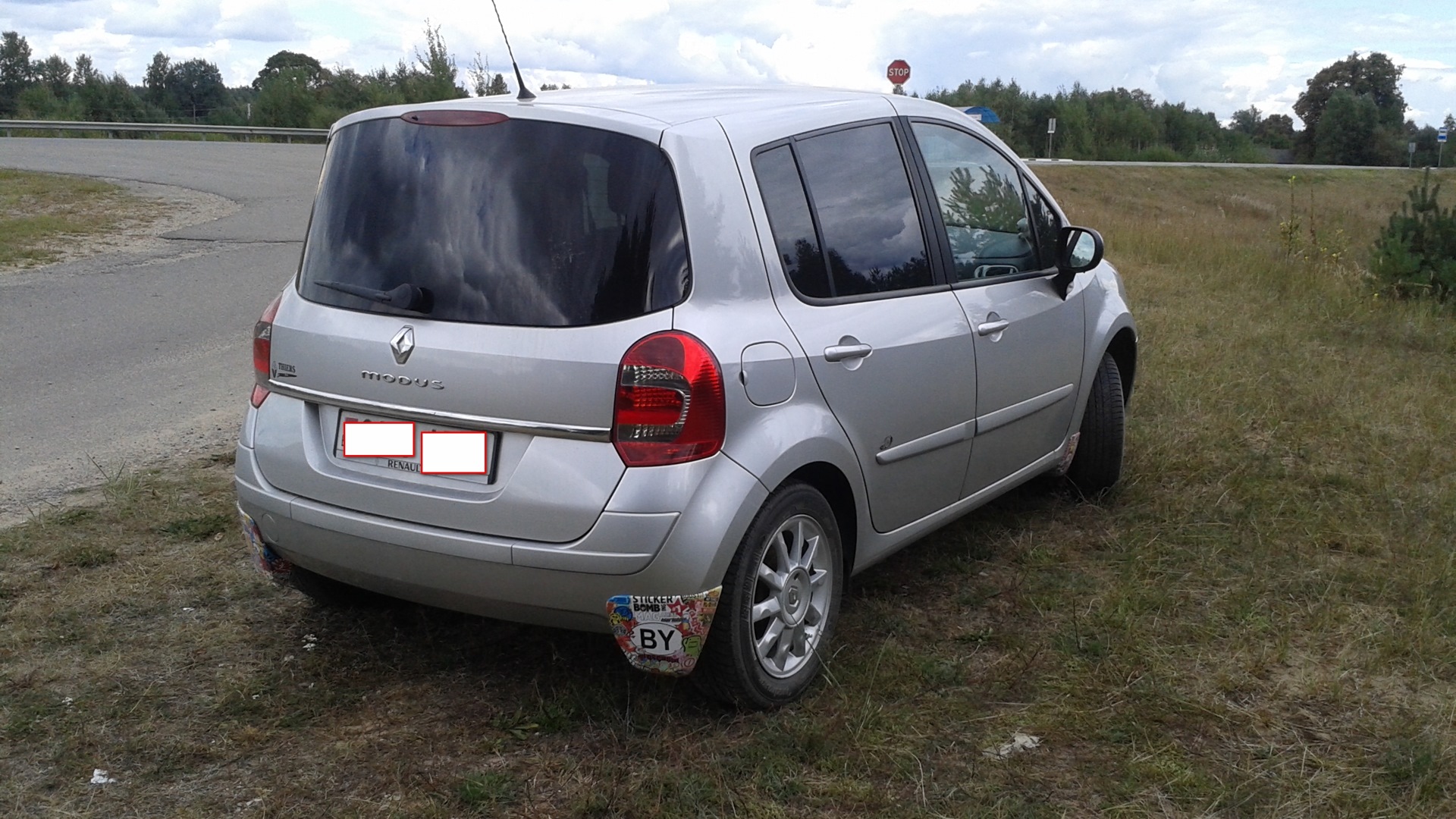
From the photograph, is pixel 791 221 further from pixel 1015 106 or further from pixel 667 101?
pixel 1015 106

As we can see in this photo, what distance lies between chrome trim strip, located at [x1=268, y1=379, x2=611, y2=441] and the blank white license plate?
0.06 ft

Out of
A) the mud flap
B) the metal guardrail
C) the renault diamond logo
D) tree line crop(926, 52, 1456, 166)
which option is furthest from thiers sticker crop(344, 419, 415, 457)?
tree line crop(926, 52, 1456, 166)

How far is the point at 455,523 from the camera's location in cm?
326

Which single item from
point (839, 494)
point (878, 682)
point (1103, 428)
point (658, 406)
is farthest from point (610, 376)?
point (1103, 428)

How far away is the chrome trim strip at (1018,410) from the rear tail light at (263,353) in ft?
7.57

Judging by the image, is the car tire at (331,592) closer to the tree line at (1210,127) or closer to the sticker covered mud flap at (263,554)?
the sticker covered mud flap at (263,554)

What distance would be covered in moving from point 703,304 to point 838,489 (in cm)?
82

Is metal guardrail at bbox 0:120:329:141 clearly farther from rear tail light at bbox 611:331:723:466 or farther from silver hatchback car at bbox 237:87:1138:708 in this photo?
rear tail light at bbox 611:331:723:466

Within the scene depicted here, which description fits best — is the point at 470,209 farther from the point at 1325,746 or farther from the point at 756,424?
the point at 1325,746

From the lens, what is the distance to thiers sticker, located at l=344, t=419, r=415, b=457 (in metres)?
3.34

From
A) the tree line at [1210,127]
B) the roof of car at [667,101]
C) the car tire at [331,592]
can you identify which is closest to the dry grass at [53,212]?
the car tire at [331,592]

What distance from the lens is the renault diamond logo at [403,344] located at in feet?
11.0

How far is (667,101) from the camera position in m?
3.77

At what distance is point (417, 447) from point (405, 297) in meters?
0.41
